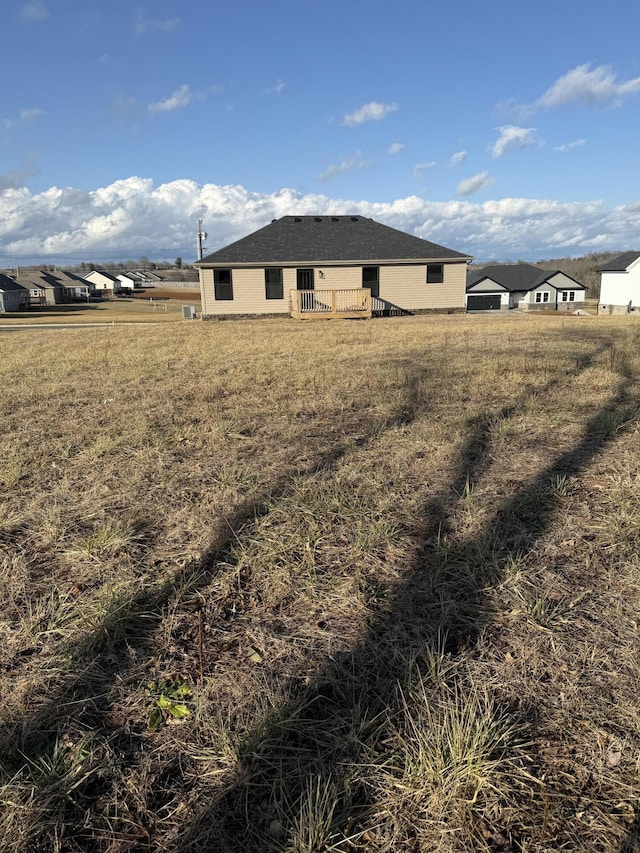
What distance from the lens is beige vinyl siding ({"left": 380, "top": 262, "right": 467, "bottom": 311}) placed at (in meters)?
25.5

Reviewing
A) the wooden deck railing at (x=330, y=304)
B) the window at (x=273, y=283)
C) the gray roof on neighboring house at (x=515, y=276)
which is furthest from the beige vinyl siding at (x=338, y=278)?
the gray roof on neighboring house at (x=515, y=276)

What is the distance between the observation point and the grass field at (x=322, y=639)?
158cm

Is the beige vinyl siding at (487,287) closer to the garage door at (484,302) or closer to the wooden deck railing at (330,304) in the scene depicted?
the garage door at (484,302)

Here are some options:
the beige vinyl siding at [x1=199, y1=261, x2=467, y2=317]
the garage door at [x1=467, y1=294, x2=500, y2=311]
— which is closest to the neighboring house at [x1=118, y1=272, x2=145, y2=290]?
the garage door at [x1=467, y1=294, x2=500, y2=311]

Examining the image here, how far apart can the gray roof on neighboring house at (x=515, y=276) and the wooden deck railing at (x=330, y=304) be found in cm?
4039

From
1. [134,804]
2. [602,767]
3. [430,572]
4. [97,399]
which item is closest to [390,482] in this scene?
[430,572]

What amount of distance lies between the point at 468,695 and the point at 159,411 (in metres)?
4.94

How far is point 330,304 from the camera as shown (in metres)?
24.4

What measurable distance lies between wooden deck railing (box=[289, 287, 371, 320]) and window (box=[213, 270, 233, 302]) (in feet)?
9.33

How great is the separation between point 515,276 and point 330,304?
1785 inches

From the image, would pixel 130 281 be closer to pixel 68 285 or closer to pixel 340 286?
pixel 68 285

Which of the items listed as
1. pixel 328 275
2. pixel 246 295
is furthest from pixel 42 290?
pixel 328 275

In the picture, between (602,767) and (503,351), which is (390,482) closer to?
(602,767)

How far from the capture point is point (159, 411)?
612cm
